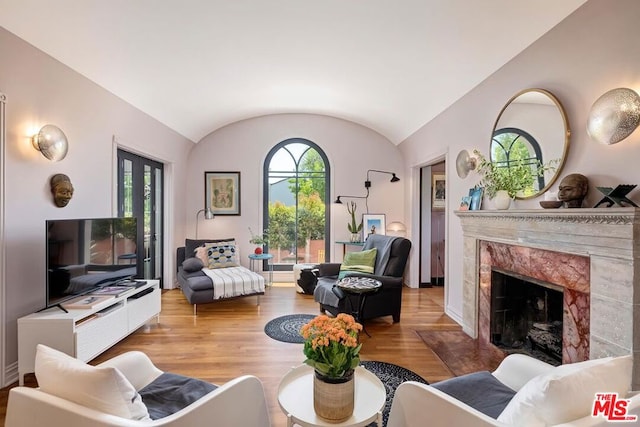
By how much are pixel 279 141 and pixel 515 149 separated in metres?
4.03

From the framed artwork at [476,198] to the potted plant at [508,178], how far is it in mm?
193

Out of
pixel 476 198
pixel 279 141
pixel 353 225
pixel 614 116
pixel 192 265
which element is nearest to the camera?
pixel 614 116

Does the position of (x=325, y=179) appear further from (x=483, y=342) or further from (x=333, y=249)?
(x=483, y=342)

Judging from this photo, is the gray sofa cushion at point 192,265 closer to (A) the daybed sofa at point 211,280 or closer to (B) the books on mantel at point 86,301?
(A) the daybed sofa at point 211,280

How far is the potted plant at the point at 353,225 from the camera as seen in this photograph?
5.82m

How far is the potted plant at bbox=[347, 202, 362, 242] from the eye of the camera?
5.82m

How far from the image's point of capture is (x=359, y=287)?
3295mm

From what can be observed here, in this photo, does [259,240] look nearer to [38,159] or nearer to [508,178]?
[38,159]

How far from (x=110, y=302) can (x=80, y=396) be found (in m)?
1.93

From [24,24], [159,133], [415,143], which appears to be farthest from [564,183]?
[159,133]

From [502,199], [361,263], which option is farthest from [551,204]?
[361,263]

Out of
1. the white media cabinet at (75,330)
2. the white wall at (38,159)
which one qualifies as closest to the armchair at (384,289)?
the white media cabinet at (75,330)

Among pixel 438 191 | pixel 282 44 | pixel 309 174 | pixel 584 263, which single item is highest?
pixel 282 44

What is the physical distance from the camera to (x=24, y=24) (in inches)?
93.4
